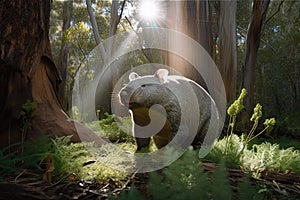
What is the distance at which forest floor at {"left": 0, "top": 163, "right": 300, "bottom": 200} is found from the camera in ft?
4.08

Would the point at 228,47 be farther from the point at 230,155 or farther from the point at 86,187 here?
the point at 86,187

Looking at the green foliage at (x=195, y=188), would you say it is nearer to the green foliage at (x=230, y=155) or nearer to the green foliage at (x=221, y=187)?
the green foliage at (x=221, y=187)

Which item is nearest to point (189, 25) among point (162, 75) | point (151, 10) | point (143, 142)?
point (162, 75)

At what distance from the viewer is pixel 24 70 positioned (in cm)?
238

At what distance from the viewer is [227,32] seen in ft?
27.5

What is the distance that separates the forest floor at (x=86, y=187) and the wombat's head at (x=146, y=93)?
925 millimetres

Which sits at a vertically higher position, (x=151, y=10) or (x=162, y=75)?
(x=151, y=10)

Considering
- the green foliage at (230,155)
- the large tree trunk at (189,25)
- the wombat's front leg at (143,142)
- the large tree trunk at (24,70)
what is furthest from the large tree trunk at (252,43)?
the large tree trunk at (24,70)

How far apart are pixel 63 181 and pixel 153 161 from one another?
0.55 m

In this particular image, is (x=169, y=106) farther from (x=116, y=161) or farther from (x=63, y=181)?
(x=63, y=181)

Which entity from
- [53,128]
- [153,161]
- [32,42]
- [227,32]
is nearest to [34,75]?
[32,42]

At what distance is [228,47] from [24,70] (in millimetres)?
6463

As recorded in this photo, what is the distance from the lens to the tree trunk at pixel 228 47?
24.3 feet

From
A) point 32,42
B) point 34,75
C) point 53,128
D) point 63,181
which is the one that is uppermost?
point 32,42
